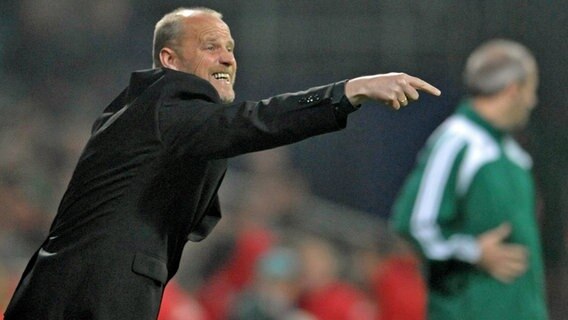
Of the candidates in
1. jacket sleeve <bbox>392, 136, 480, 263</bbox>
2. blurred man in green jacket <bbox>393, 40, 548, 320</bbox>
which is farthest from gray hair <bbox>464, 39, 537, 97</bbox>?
jacket sleeve <bbox>392, 136, 480, 263</bbox>

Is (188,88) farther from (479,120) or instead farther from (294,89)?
(294,89)

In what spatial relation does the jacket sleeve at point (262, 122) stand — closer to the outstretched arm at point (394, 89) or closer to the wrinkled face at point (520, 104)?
the outstretched arm at point (394, 89)

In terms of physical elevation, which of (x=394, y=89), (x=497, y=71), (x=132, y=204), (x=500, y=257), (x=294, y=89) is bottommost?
(x=294, y=89)

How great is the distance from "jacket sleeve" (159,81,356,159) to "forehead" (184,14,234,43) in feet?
1.29

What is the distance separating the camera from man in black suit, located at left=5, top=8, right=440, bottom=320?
3066 millimetres

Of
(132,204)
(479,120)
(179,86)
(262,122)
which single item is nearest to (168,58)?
(179,86)

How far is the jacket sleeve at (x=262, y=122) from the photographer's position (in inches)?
120

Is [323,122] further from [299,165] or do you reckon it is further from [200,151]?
[299,165]

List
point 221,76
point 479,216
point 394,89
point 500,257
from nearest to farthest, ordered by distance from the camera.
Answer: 1. point 394,89
2. point 221,76
3. point 500,257
4. point 479,216

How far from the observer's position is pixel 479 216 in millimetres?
4762

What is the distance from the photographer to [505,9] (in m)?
8.15

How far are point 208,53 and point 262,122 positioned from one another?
0.49 m

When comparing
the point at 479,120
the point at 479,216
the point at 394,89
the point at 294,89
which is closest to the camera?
the point at 394,89

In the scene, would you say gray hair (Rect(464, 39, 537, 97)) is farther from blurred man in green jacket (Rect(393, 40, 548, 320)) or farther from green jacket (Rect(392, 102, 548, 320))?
green jacket (Rect(392, 102, 548, 320))
